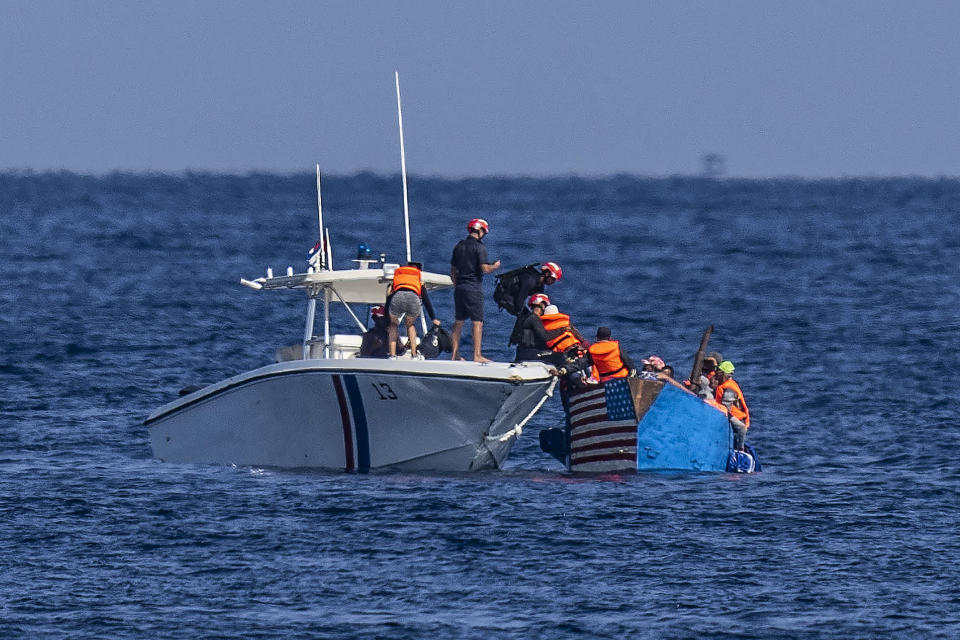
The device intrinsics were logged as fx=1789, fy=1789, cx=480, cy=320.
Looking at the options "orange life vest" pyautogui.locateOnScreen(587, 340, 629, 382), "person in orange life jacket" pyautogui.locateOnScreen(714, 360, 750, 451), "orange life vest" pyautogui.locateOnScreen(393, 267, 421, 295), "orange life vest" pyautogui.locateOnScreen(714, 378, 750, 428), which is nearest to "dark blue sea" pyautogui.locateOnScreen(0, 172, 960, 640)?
"person in orange life jacket" pyautogui.locateOnScreen(714, 360, 750, 451)

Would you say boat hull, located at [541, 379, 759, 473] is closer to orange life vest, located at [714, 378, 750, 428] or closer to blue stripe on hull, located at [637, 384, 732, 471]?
blue stripe on hull, located at [637, 384, 732, 471]

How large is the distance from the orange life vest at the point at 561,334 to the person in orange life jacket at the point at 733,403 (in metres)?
2.45

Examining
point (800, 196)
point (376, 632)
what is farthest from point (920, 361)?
point (800, 196)

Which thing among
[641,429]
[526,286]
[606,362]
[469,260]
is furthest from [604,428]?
[469,260]

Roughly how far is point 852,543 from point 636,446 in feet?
14.6

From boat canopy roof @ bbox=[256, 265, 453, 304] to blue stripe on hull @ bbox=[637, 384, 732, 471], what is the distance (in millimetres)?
3204

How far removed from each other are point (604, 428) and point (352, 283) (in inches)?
150

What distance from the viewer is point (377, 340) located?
22469 mm

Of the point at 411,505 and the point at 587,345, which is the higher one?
the point at 587,345

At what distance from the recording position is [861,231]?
3556 inches

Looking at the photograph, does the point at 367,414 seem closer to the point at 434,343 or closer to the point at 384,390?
the point at 384,390

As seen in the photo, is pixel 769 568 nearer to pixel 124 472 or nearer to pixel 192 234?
pixel 124 472

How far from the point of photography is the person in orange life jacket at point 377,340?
22.5 m

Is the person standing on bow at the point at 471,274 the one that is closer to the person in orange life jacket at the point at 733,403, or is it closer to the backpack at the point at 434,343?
the backpack at the point at 434,343
